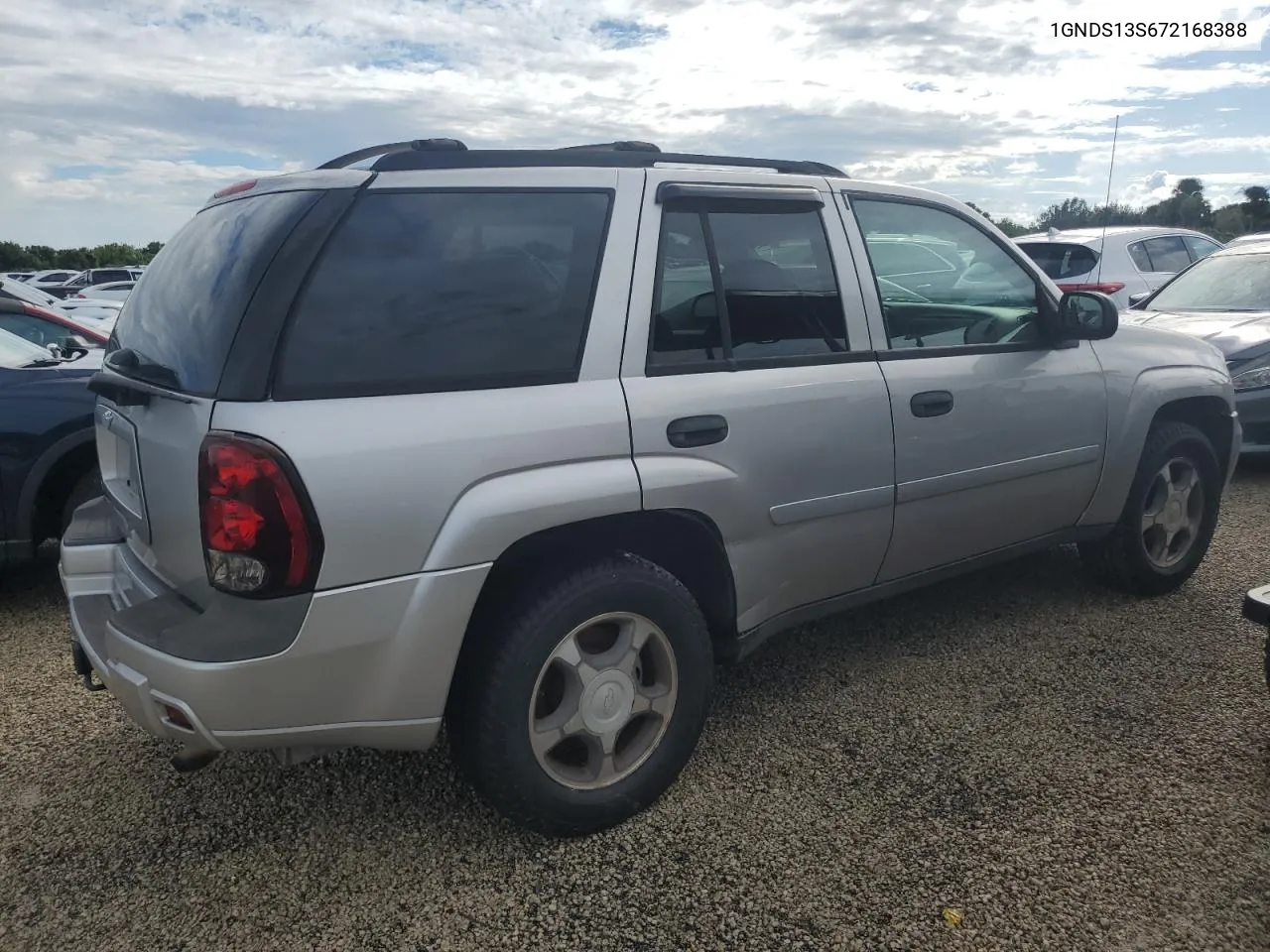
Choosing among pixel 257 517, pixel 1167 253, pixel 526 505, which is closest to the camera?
pixel 257 517

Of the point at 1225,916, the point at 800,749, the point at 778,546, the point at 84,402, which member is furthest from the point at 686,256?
the point at 84,402

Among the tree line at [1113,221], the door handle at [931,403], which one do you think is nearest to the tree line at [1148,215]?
the tree line at [1113,221]

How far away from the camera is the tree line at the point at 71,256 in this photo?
1638 inches

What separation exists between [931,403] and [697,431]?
991mm

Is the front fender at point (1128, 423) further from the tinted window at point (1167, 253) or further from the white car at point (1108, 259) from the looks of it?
the tinted window at point (1167, 253)

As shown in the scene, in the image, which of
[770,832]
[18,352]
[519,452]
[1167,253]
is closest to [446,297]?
[519,452]

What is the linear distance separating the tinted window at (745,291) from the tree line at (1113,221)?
102cm

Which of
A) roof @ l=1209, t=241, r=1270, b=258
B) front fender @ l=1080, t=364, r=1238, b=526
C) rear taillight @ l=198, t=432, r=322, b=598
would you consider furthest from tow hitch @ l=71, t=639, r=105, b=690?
roof @ l=1209, t=241, r=1270, b=258

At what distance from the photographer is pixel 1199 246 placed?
1004cm

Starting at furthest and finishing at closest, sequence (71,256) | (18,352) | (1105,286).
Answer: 1. (71,256)
2. (1105,286)
3. (18,352)

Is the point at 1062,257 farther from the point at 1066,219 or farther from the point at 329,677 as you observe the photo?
the point at 329,677

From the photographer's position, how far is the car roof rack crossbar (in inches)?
97.9

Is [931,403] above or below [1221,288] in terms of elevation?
above

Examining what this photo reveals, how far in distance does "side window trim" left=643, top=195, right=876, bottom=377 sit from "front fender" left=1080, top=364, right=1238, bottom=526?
4.50ft
